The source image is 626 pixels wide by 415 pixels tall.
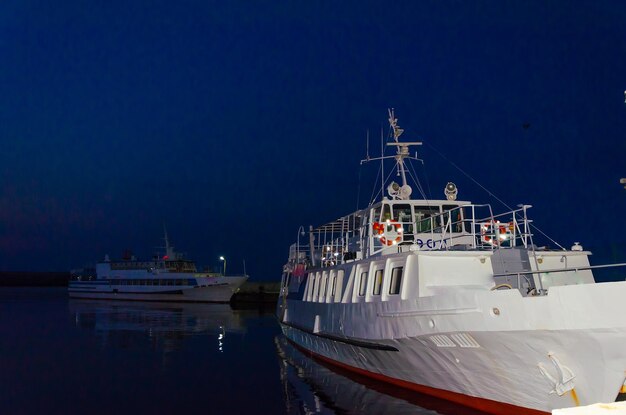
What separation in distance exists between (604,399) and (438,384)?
4482 millimetres

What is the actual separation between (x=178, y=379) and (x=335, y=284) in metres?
6.81

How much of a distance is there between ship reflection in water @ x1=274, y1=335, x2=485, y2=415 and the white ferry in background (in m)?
56.5

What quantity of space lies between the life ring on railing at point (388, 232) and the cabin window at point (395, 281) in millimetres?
1516

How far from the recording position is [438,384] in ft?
47.5

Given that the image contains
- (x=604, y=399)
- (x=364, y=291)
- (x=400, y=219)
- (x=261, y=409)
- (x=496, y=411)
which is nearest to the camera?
(x=604, y=399)

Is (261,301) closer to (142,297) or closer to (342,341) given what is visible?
(142,297)

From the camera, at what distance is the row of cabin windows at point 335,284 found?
53.0 ft

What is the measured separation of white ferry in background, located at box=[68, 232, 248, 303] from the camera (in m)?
77.6

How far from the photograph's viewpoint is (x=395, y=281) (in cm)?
1617

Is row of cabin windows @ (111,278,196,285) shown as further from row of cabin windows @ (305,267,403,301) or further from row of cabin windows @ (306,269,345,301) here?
row of cabin windows @ (305,267,403,301)

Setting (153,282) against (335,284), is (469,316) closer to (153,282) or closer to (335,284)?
(335,284)

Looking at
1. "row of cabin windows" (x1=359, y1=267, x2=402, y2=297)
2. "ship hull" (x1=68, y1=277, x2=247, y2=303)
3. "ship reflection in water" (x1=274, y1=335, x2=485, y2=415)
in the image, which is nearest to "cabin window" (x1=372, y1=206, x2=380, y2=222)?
"row of cabin windows" (x1=359, y1=267, x2=402, y2=297)

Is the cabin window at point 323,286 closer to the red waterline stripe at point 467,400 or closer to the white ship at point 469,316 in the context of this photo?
the white ship at point 469,316

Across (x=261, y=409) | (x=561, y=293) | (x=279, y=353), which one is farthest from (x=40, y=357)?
(x=561, y=293)
